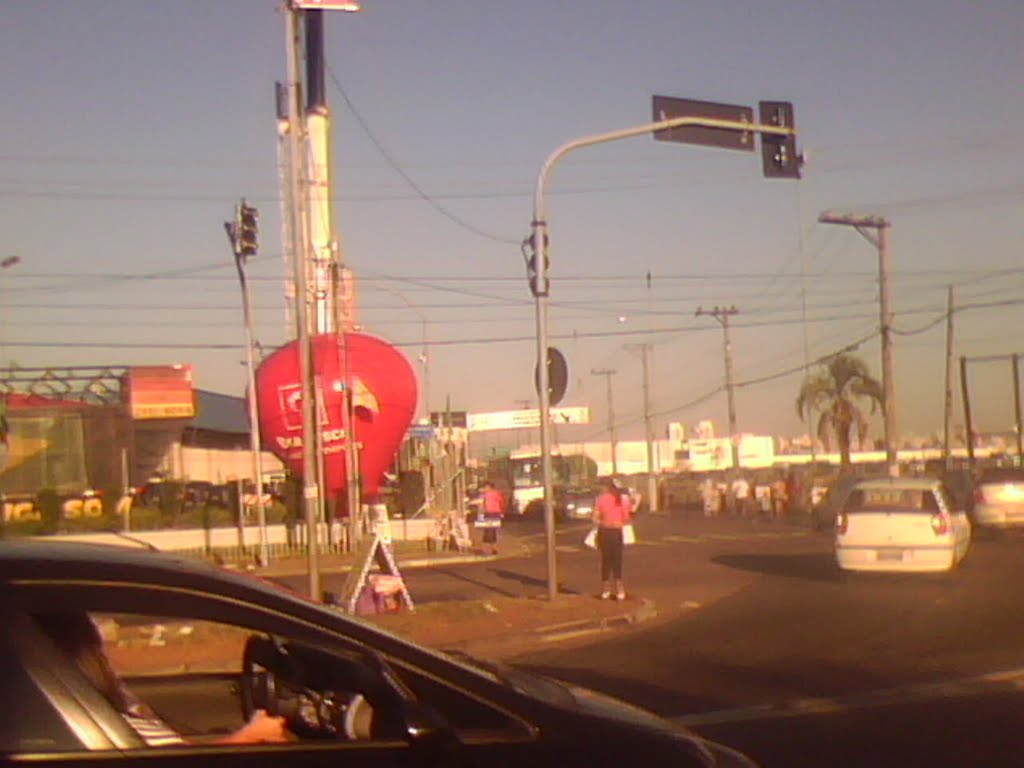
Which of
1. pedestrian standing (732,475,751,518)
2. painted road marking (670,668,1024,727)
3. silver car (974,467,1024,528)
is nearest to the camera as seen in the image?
painted road marking (670,668,1024,727)

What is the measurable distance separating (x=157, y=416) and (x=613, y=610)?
27.8 meters

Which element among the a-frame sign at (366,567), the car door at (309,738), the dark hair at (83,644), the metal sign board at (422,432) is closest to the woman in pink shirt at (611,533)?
the a-frame sign at (366,567)

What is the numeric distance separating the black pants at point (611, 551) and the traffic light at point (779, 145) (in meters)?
5.65

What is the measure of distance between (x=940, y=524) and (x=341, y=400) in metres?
18.7

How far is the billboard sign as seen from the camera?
4222cm

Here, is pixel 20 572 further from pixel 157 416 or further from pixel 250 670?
pixel 157 416

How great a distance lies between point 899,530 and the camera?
798 inches

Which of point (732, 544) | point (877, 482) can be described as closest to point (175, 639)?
point (877, 482)

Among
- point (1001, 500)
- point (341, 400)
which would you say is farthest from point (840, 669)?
point (341, 400)

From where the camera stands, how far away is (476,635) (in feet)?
49.7

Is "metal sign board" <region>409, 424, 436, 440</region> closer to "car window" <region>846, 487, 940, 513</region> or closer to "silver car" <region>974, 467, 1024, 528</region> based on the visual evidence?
"silver car" <region>974, 467, 1024, 528</region>

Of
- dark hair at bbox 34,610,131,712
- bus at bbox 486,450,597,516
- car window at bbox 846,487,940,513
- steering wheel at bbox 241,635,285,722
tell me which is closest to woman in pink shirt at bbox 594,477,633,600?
car window at bbox 846,487,940,513

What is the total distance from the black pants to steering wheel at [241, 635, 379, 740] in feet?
48.9

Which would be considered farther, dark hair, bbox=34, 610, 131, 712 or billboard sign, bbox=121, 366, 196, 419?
billboard sign, bbox=121, 366, 196, 419
